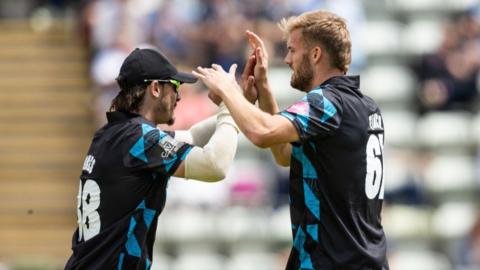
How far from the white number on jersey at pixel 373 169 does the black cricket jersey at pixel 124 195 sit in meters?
0.86

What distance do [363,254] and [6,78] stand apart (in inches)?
371

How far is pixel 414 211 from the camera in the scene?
11.9m

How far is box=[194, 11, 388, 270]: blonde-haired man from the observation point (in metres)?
5.57

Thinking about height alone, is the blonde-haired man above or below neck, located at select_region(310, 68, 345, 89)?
below

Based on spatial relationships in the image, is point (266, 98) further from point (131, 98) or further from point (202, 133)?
point (131, 98)

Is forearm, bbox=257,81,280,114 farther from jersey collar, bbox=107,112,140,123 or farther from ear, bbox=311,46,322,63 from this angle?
jersey collar, bbox=107,112,140,123

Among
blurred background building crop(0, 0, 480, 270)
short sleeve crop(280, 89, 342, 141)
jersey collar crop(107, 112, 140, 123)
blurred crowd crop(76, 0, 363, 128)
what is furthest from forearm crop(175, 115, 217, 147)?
blurred crowd crop(76, 0, 363, 128)

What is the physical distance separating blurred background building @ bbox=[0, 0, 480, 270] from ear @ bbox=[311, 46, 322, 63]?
5.51 m

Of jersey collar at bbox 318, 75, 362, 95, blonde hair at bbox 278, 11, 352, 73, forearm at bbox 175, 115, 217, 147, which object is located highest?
blonde hair at bbox 278, 11, 352, 73

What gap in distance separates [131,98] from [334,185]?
1.07 m

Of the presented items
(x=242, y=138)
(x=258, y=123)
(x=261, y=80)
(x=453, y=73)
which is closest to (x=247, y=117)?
(x=258, y=123)

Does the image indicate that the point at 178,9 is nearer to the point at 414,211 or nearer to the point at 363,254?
the point at 414,211

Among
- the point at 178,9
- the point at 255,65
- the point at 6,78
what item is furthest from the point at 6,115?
the point at 255,65

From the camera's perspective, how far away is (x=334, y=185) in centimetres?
568
